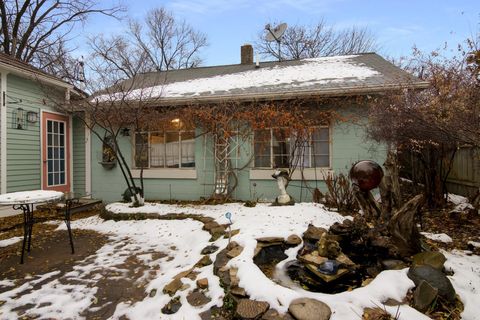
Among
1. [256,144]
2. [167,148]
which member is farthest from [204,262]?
[167,148]

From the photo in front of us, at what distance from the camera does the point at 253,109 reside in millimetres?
7016

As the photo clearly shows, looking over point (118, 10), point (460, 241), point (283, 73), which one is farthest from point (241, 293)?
point (118, 10)

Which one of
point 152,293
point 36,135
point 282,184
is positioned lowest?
point 152,293

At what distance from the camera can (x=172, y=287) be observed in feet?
10.3

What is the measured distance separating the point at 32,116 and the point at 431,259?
837 centimetres

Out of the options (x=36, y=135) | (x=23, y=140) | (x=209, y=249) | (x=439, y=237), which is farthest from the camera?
(x=36, y=135)

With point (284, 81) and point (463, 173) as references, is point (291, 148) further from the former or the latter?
point (463, 173)

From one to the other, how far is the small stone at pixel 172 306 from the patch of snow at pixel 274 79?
480cm

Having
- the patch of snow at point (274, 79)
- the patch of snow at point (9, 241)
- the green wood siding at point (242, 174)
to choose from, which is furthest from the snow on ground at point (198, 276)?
the patch of snow at point (274, 79)

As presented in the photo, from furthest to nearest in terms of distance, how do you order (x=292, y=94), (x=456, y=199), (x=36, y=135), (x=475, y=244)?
(x=36, y=135) < (x=456, y=199) < (x=292, y=94) < (x=475, y=244)

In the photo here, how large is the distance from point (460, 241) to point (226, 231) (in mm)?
3360

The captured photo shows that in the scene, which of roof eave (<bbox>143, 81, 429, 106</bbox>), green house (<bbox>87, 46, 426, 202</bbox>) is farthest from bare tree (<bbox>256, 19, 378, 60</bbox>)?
roof eave (<bbox>143, 81, 429, 106</bbox>)

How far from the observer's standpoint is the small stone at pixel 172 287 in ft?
10.1

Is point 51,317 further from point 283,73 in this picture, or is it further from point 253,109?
point 283,73
